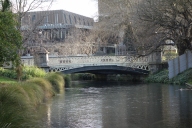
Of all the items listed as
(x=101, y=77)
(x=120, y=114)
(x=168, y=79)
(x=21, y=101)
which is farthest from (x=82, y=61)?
(x=21, y=101)

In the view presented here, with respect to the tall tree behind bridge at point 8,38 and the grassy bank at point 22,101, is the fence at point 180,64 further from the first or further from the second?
the tall tree behind bridge at point 8,38

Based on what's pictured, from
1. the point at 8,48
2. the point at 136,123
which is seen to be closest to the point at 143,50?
the point at 136,123

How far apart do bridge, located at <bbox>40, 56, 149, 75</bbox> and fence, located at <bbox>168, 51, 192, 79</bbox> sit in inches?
149

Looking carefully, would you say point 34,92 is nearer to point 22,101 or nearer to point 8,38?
point 22,101

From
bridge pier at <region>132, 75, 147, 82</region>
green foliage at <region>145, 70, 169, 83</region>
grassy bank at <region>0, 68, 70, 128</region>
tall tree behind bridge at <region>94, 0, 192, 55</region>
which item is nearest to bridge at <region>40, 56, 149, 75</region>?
green foliage at <region>145, 70, 169, 83</region>

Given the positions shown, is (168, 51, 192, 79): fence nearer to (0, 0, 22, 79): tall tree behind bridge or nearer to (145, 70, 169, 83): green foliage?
(145, 70, 169, 83): green foliage

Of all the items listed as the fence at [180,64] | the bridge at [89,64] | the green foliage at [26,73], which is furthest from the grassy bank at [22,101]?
the fence at [180,64]

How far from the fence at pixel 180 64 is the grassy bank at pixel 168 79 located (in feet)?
2.13

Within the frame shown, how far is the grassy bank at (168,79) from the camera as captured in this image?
105 ft

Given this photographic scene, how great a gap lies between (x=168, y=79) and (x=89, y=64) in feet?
27.2

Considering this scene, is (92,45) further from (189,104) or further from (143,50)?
(189,104)

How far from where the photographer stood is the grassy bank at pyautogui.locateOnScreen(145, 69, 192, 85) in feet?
105

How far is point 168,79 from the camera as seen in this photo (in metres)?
35.2

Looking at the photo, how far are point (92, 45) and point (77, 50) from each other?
255 centimetres
